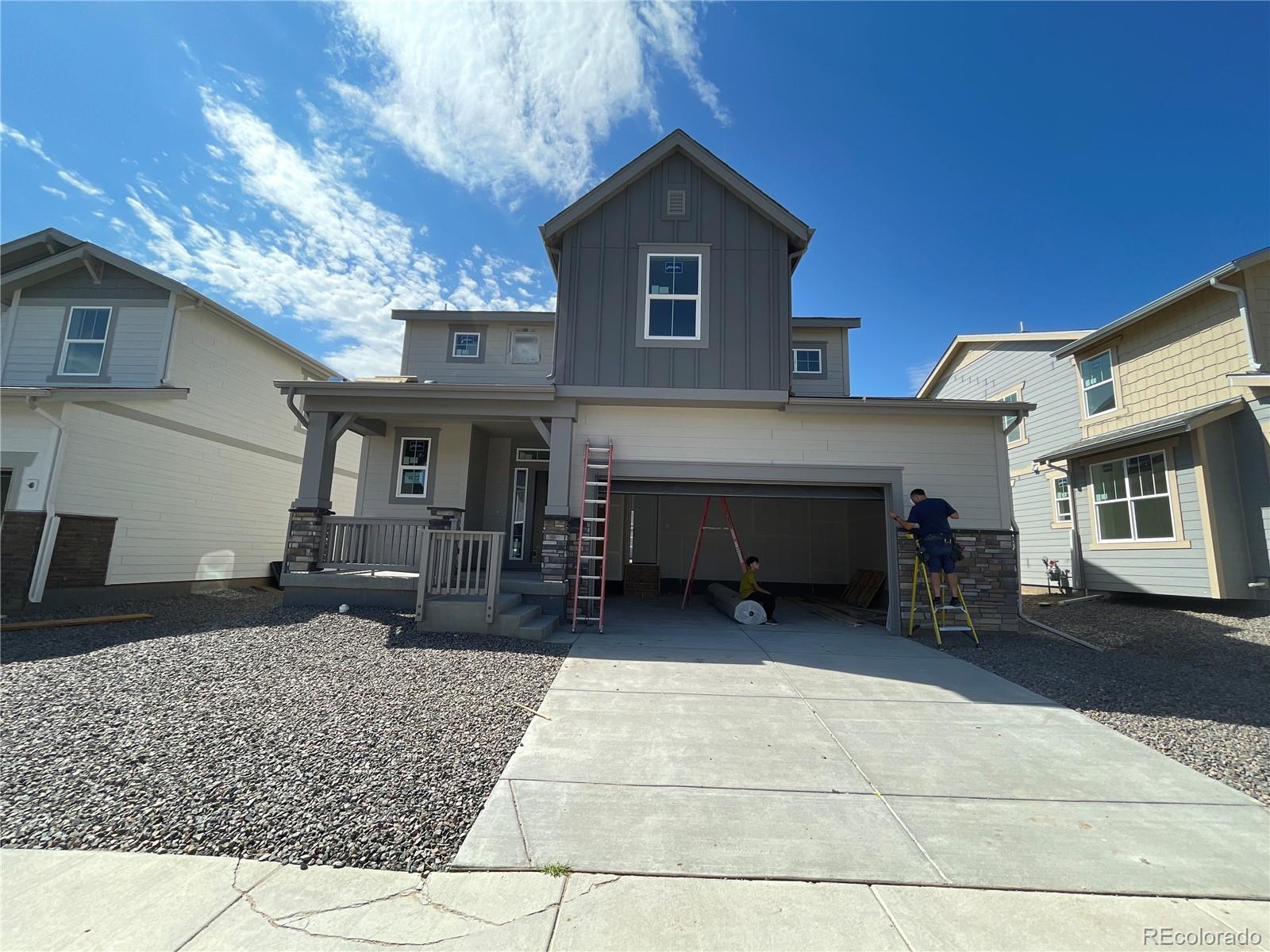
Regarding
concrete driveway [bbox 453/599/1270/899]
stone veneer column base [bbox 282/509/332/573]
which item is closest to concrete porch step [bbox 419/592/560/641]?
concrete driveway [bbox 453/599/1270/899]

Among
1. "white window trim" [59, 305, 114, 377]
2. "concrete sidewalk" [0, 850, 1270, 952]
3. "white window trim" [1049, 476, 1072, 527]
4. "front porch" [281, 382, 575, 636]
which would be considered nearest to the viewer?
"concrete sidewalk" [0, 850, 1270, 952]

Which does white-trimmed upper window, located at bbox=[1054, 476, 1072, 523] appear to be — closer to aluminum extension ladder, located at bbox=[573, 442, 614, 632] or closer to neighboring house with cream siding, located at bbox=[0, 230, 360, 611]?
aluminum extension ladder, located at bbox=[573, 442, 614, 632]

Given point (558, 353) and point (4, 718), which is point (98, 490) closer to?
point (4, 718)

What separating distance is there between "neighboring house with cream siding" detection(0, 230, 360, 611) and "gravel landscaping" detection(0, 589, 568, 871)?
3596 mm

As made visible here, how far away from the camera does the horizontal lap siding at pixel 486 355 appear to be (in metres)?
13.3

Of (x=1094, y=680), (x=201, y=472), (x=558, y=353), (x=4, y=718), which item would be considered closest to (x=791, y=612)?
(x=1094, y=680)

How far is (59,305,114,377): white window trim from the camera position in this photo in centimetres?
1141

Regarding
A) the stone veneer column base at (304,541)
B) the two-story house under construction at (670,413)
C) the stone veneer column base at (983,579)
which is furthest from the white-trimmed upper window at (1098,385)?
the stone veneer column base at (304,541)

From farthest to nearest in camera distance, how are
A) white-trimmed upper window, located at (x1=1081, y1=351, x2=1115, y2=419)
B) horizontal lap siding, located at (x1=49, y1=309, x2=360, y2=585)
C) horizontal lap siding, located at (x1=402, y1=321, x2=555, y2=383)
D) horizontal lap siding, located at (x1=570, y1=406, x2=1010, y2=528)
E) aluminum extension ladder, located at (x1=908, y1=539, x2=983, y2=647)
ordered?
white-trimmed upper window, located at (x1=1081, y1=351, x2=1115, y2=419), horizontal lap siding, located at (x1=402, y1=321, x2=555, y2=383), horizontal lap siding, located at (x1=49, y1=309, x2=360, y2=585), horizontal lap siding, located at (x1=570, y1=406, x2=1010, y2=528), aluminum extension ladder, located at (x1=908, y1=539, x2=983, y2=647)

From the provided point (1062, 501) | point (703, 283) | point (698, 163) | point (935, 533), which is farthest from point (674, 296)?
point (1062, 501)

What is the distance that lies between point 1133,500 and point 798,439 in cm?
886

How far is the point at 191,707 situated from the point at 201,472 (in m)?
9.85

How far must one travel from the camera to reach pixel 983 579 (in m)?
8.66

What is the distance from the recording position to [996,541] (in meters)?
8.77
